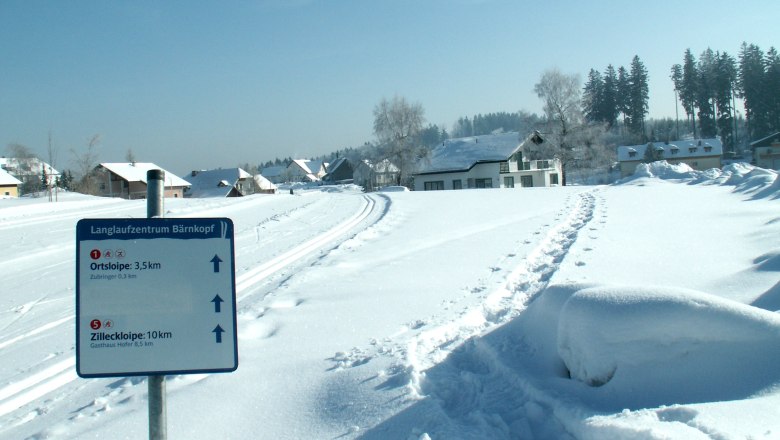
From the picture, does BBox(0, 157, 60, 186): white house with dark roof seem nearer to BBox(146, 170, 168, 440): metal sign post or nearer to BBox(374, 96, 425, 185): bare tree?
BBox(374, 96, 425, 185): bare tree

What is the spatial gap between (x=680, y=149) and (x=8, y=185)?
242 ft

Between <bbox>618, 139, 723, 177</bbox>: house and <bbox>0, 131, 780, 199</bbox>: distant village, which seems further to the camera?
<bbox>618, 139, 723, 177</bbox>: house

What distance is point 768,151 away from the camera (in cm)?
6556

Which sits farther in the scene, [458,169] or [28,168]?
[458,169]

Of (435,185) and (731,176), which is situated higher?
(435,185)

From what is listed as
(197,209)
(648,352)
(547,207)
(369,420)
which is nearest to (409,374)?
(369,420)

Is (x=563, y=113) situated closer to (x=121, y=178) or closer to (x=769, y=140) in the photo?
(x=769, y=140)

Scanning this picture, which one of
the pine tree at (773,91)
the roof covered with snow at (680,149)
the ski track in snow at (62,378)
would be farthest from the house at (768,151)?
the ski track in snow at (62,378)

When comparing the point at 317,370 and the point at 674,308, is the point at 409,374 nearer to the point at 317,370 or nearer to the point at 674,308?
the point at 317,370

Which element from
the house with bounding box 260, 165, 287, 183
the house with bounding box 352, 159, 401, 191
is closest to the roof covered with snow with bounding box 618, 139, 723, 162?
the house with bounding box 352, 159, 401, 191

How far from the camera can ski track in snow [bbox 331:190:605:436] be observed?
4488 mm

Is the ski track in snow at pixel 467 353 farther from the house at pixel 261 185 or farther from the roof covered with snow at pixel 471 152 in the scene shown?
the house at pixel 261 185

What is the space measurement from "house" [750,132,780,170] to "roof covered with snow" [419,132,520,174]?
91.6ft

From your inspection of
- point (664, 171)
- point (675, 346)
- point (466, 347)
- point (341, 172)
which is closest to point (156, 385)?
point (675, 346)
